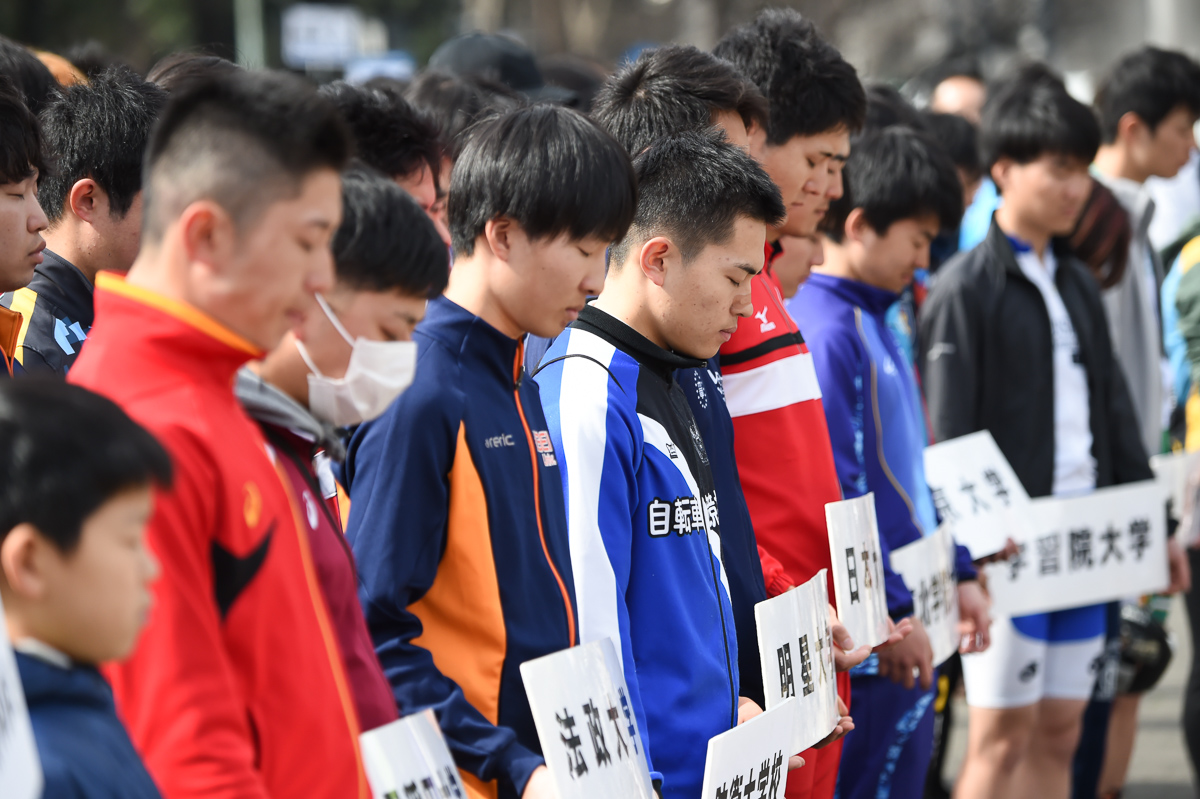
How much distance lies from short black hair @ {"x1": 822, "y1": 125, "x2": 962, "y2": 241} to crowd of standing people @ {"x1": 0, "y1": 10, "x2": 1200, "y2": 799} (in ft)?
0.05

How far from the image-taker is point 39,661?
151 centimetres

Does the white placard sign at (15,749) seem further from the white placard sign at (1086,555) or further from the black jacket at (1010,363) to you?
the black jacket at (1010,363)

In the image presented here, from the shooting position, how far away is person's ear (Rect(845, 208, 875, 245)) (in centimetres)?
405

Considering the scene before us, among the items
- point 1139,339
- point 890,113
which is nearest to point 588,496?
point 890,113

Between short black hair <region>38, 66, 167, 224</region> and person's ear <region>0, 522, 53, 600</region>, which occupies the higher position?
short black hair <region>38, 66, 167, 224</region>

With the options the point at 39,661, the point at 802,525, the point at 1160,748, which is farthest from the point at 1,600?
the point at 1160,748

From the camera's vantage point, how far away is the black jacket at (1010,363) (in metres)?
4.55

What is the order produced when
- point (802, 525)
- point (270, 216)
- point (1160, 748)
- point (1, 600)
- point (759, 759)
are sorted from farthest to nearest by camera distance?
point (1160, 748), point (802, 525), point (759, 759), point (270, 216), point (1, 600)

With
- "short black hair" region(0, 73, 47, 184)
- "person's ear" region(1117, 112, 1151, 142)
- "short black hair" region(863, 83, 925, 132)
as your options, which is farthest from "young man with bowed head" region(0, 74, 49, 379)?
"person's ear" region(1117, 112, 1151, 142)

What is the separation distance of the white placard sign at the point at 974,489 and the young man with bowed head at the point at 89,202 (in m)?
2.30

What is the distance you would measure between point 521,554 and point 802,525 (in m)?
1.22

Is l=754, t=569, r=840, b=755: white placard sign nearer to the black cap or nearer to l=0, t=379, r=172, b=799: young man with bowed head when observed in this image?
l=0, t=379, r=172, b=799: young man with bowed head

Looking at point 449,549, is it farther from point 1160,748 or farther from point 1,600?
point 1160,748

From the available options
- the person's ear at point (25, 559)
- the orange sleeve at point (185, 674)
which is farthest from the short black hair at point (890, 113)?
the person's ear at point (25, 559)
